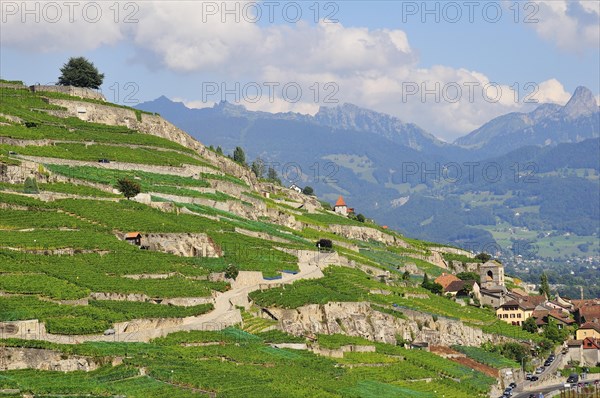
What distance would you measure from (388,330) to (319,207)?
69.7m

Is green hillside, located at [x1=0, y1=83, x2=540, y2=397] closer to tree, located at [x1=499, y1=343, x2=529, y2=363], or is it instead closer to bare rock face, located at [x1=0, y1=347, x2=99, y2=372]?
bare rock face, located at [x1=0, y1=347, x2=99, y2=372]

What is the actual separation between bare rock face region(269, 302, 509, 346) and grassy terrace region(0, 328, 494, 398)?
11.5ft

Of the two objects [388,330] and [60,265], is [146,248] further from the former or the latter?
[388,330]

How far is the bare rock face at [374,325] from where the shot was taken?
88688mm

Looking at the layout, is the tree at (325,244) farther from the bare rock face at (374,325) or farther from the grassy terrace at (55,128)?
the grassy terrace at (55,128)

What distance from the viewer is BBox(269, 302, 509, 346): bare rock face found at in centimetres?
8869

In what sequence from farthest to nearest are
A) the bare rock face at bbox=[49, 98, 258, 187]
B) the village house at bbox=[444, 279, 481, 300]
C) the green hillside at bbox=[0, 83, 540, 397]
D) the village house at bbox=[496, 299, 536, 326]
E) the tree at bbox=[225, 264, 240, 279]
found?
the village house at bbox=[444, 279, 481, 300]
the village house at bbox=[496, 299, 536, 326]
the bare rock face at bbox=[49, 98, 258, 187]
the tree at bbox=[225, 264, 240, 279]
the green hillside at bbox=[0, 83, 540, 397]

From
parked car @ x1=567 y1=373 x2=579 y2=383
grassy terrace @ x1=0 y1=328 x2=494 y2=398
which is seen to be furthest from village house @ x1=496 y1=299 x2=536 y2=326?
grassy terrace @ x1=0 y1=328 x2=494 y2=398

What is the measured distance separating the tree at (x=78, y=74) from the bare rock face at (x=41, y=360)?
74.7m

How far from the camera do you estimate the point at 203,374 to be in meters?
65.4

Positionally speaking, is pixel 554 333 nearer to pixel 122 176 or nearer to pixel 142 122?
pixel 122 176

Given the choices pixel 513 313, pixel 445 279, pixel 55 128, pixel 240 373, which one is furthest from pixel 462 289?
pixel 240 373

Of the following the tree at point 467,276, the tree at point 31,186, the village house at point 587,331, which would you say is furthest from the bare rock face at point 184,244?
the tree at point 467,276

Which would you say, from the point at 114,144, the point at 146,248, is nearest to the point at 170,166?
the point at 114,144
